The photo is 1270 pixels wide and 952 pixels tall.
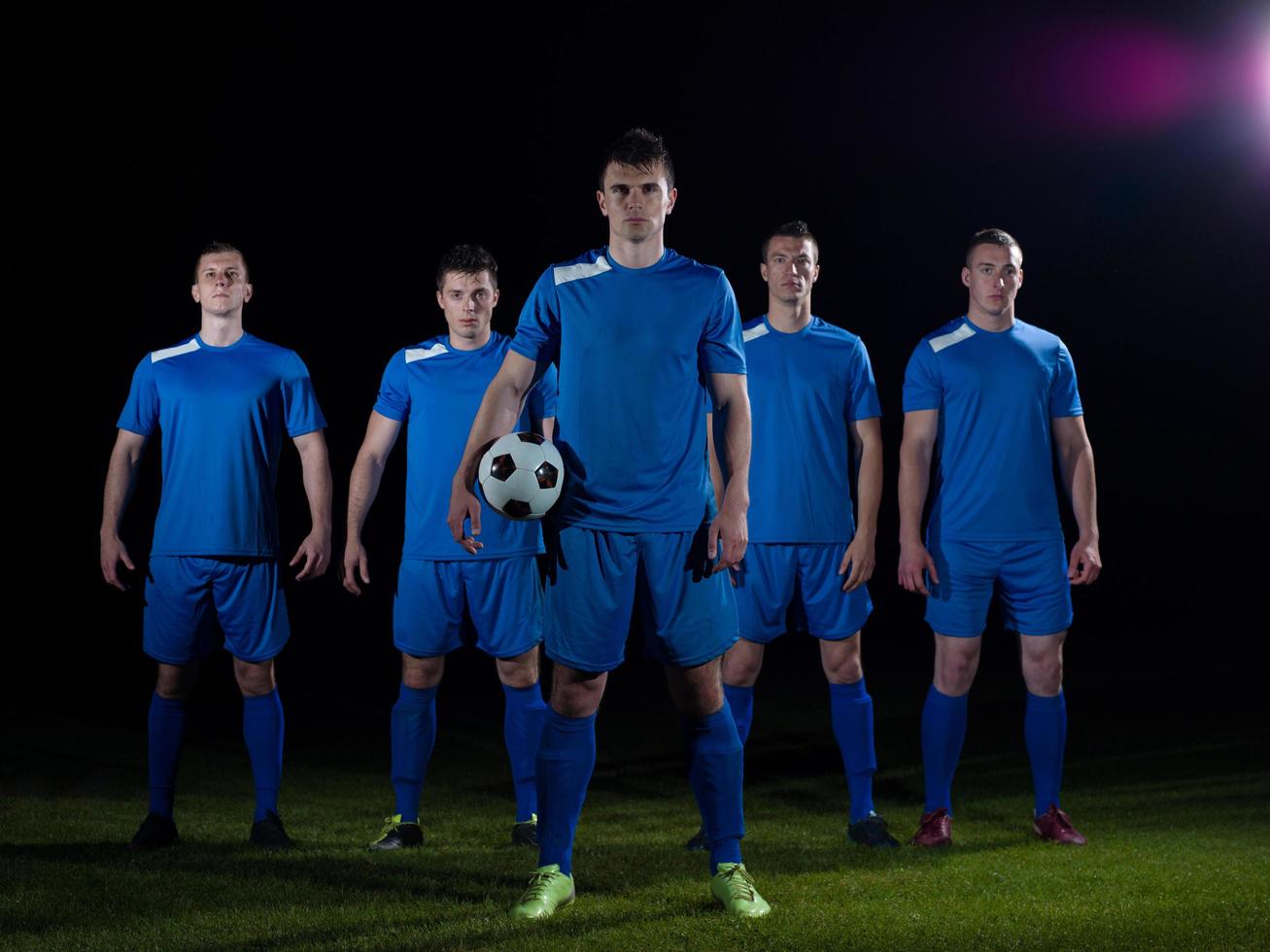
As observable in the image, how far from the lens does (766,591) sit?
3.34 meters

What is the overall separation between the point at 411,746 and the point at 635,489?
1.29 m

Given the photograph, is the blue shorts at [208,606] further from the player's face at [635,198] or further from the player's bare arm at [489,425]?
the player's face at [635,198]

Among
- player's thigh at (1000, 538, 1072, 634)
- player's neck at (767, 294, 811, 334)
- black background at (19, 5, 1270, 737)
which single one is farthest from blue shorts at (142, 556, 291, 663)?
black background at (19, 5, 1270, 737)

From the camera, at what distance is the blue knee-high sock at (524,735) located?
3387mm

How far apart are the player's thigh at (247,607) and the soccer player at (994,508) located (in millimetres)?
1618

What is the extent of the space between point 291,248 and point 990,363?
6277mm

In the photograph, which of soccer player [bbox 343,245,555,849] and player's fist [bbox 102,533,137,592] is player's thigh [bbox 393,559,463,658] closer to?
soccer player [bbox 343,245,555,849]

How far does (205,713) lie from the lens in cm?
634

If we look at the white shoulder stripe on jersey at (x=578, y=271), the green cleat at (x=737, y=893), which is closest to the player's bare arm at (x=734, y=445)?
the white shoulder stripe on jersey at (x=578, y=271)

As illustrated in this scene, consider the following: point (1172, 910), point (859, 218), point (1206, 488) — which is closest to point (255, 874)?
point (1172, 910)

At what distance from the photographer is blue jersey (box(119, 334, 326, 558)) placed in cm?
322

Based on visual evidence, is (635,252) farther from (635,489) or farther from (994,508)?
(994,508)

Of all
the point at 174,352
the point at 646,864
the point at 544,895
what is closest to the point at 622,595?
the point at 544,895

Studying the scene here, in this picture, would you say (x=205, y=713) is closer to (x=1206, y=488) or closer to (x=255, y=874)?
(x=255, y=874)
